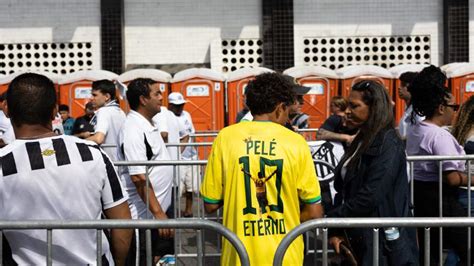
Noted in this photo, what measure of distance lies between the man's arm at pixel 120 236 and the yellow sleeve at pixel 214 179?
2.00ft

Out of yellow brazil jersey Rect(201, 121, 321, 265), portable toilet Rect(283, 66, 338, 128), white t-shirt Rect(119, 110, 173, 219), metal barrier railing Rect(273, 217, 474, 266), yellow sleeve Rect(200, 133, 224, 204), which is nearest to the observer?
metal barrier railing Rect(273, 217, 474, 266)

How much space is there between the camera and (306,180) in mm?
4617

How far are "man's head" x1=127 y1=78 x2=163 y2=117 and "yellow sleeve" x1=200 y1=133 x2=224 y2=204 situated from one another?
201 cm

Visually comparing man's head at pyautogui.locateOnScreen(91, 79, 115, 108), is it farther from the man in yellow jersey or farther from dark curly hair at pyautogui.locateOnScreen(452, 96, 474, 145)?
the man in yellow jersey

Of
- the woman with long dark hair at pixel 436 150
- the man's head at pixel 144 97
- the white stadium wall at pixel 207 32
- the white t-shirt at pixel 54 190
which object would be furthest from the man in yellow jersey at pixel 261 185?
the white stadium wall at pixel 207 32

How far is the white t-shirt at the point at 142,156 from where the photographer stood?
6.43m

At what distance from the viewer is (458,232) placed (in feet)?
19.3

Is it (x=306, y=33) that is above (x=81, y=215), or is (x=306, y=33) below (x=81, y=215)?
above

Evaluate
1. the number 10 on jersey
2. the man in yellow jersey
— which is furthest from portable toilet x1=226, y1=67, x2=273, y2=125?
the number 10 on jersey

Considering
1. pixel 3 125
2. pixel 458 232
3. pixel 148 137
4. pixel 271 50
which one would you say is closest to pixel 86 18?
pixel 271 50

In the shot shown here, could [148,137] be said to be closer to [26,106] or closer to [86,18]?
[26,106]

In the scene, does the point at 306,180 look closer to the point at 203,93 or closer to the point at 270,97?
the point at 270,97

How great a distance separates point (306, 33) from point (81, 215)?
17.9 m

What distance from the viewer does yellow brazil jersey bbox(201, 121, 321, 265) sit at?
4.52 metres
